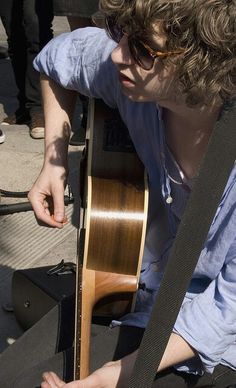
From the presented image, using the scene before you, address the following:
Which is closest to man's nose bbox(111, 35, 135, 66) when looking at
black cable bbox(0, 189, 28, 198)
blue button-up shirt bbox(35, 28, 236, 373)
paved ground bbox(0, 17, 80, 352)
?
blue button-up shirt bbox(35, 28, 236, 373)

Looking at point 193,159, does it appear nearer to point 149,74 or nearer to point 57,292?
point 149,74

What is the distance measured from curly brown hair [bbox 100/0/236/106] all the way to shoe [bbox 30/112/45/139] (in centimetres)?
251

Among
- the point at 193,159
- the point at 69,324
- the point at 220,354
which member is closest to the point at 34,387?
the point at 69,324

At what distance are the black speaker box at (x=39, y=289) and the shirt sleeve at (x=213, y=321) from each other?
0.82m

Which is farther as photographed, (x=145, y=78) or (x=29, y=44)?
(x=29, y=44)

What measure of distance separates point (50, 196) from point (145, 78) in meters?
0.58

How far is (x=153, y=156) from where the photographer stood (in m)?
1.68

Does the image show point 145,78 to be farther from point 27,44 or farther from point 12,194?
point 27,44

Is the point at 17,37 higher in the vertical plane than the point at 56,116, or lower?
lower

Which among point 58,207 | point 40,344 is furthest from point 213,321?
point 58,207

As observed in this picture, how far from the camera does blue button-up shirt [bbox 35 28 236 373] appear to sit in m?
1.38

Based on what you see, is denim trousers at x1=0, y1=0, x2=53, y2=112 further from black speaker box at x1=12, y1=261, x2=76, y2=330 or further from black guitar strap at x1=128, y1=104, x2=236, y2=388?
black guitar strap at x1=128, y1=104, x2=236, y2=388

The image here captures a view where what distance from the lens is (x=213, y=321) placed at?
4.54 feet

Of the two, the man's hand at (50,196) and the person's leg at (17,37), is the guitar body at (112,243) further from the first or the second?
the person's leg at (17,37)
